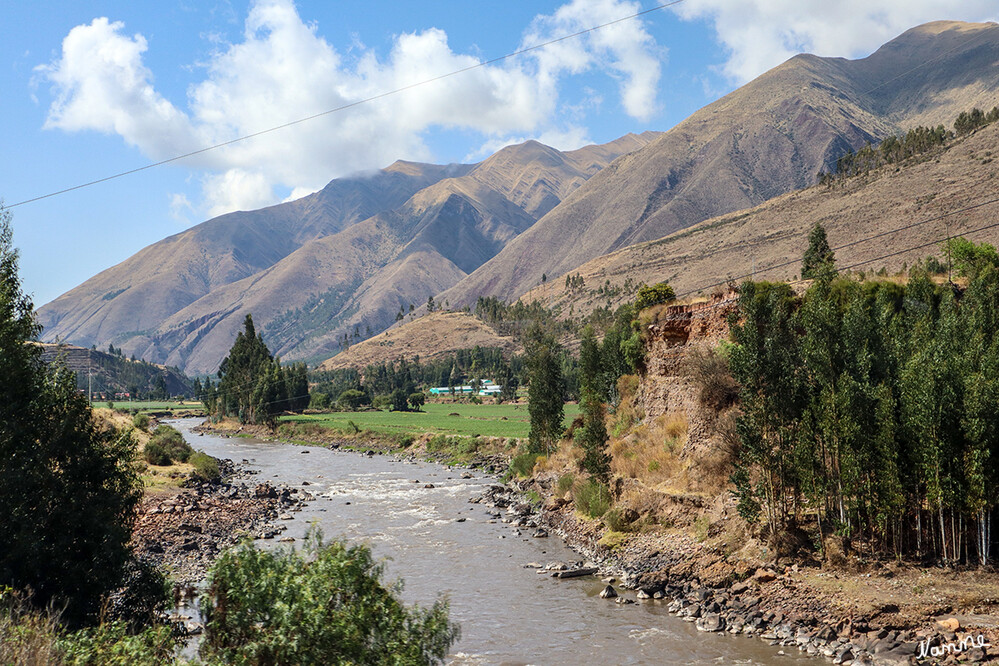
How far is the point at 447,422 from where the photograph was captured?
333 ft

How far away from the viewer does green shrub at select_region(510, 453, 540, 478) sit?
56.7m

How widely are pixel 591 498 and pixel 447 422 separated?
62.2m

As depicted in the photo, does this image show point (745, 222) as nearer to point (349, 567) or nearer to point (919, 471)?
point (919, 471)

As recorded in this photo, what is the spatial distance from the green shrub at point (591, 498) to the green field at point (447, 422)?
112ft

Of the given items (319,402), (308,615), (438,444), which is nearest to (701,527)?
(308,615)

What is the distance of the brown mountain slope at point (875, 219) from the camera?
119 metres

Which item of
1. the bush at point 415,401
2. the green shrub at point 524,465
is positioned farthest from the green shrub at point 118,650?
the bush at point 415,401

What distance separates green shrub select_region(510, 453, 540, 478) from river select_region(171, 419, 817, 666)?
2931mm

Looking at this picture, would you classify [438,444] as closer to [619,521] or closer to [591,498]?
[591,498]

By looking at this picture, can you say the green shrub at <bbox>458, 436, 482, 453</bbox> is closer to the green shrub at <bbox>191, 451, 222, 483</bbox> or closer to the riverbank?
the green shrub at <bbox>191, 451, 222, 483</bbox>

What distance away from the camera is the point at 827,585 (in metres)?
24.6

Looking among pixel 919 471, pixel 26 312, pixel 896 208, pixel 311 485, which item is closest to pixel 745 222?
pixel 896 208

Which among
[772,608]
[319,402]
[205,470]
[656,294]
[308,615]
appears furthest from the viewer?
[319,402]

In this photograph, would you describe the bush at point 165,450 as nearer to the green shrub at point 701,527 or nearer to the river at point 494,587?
the river at point 494,587
